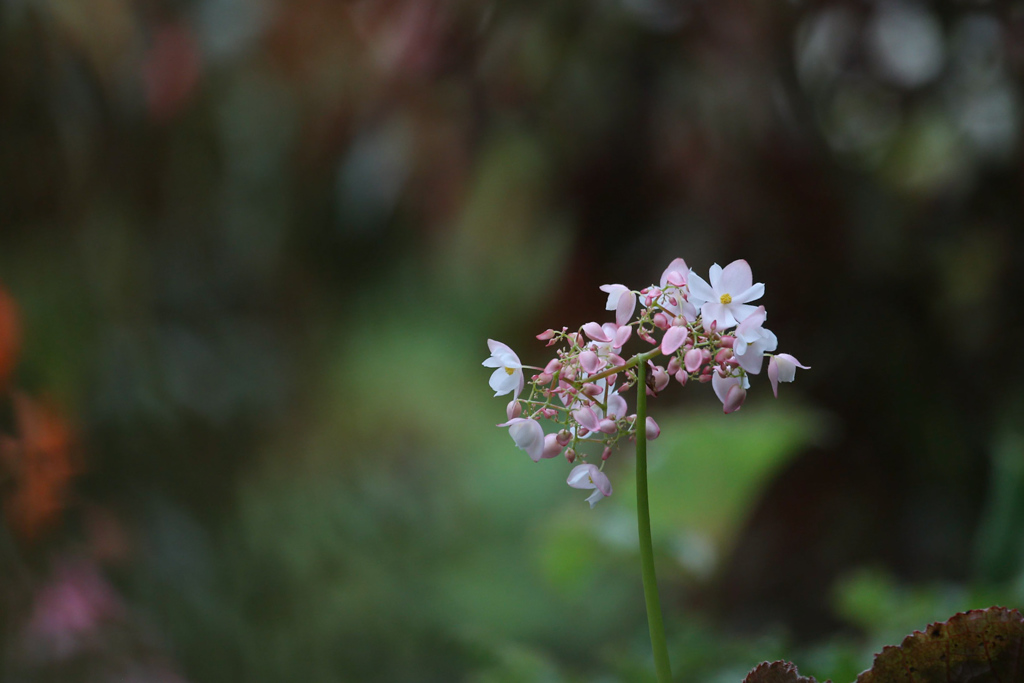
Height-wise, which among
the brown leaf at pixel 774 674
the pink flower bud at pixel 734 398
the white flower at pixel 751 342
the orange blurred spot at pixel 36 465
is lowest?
the brown leaf at pixel 774 674

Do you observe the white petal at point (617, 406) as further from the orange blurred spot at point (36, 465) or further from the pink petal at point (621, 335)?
the orange blurred spot at point (36, 465)

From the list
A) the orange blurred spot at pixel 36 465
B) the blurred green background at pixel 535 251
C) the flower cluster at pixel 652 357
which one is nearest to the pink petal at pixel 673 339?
the flower cluster at pixel 652 357

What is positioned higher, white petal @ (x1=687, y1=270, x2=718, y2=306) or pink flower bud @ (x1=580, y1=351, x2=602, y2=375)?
white petal @ (x1=687, y1=270, x2=718, y2=306)

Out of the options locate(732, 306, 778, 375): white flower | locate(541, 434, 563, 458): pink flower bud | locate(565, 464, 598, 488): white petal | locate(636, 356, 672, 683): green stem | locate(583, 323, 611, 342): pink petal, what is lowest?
locate(636, 356, 672, 683): green stem

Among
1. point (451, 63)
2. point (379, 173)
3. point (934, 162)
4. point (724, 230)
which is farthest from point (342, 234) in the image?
point (934, 162)

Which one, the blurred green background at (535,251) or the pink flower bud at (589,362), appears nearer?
the pink flower bud at (589,362)

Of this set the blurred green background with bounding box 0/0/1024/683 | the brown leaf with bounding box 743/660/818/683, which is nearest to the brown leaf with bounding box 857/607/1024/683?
the brown leaf with bounding box 743/660/818/683

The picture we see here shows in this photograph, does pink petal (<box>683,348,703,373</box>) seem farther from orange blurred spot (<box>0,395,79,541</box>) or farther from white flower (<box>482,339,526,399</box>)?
orange blurred spot (<box>0,395,79,541</box>)
